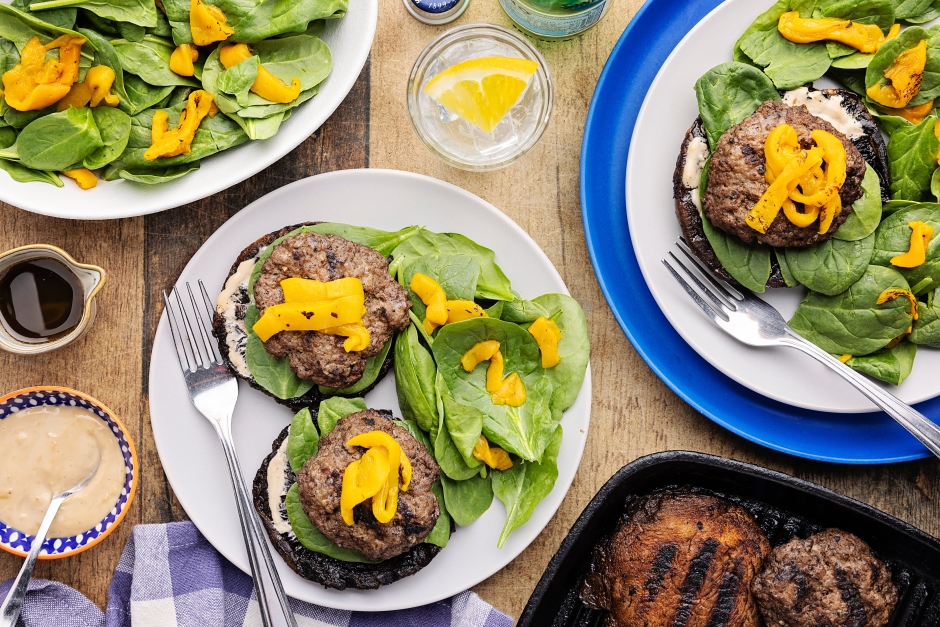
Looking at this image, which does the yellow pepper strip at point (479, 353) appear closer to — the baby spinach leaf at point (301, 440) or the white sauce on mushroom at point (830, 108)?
the baby spinach leaf at point (301, 440)

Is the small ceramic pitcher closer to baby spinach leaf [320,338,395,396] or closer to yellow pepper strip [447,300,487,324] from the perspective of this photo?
baby spinach leaf [320,338,395,396]

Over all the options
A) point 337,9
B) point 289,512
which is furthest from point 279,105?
point 289,512

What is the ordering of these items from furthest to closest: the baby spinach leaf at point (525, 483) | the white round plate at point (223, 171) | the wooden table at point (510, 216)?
the wooden table at point (510, 216)
the baby spinach leaf at point (525, 483)
the white round plate at point (223, 171)

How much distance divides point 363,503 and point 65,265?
162 cm

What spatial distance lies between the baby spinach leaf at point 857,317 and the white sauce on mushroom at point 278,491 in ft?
7.25

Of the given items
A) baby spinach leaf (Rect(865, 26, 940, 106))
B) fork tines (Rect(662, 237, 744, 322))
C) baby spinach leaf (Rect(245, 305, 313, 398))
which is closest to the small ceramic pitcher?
baby spinach leaf (Rect(245, 305, 313, 398))

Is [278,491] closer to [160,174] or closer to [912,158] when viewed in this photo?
[160,174]

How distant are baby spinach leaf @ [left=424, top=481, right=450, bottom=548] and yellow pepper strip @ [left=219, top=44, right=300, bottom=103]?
64.8 inches

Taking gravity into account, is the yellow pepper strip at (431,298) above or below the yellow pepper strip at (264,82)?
below

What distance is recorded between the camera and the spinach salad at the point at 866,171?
2887 millimetres

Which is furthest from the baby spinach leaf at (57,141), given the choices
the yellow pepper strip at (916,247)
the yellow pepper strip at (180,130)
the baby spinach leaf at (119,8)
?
the yellow pepper strip at (916,247)

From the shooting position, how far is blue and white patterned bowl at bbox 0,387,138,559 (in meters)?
3.00

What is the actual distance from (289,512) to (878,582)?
2.30m

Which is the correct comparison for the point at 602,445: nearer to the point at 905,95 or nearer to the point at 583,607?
the point at 583,607
